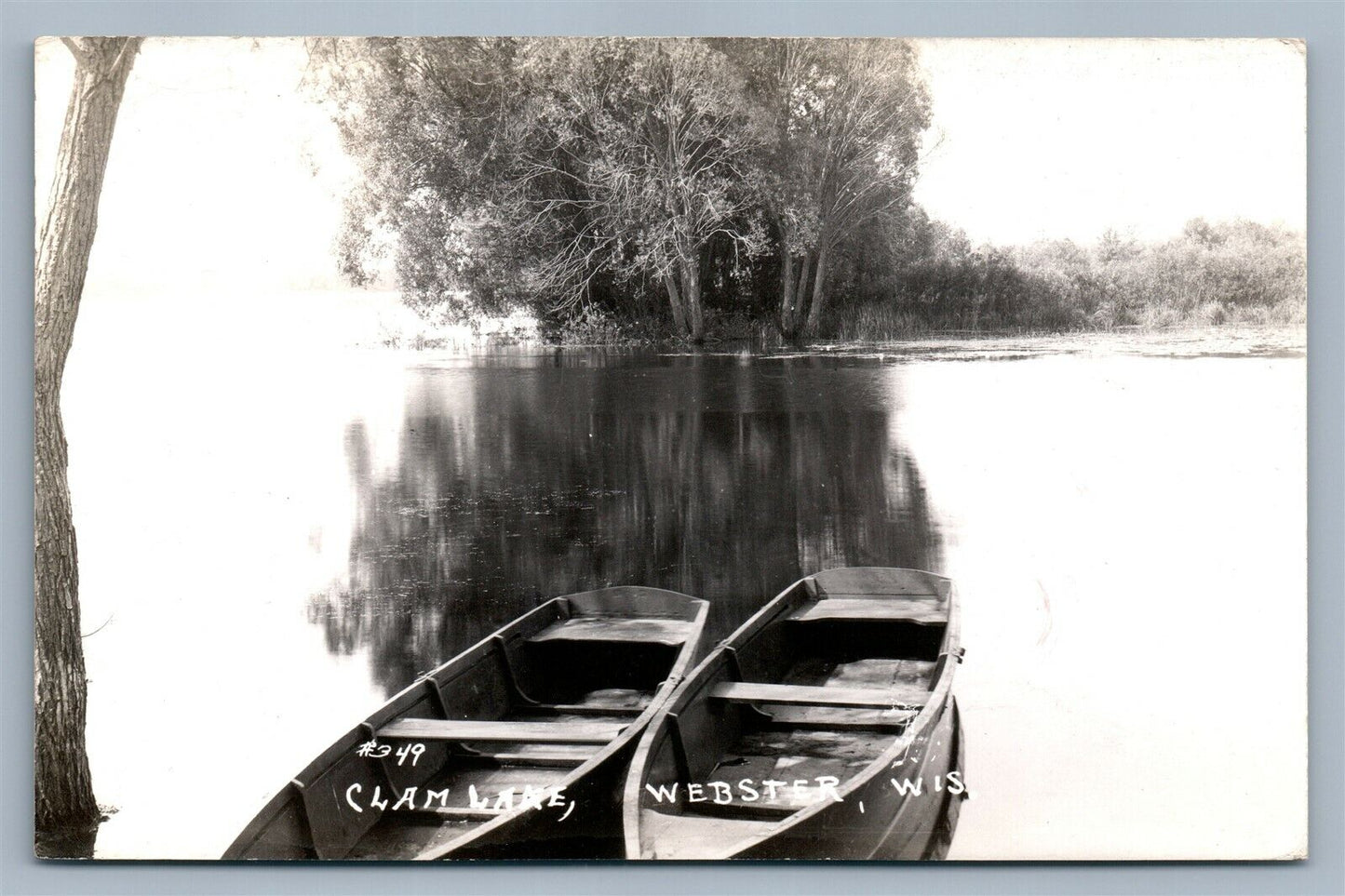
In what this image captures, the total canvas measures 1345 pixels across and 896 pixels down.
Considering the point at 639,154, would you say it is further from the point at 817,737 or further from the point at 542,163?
the point at 817,737

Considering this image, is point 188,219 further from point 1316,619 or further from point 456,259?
point 1316,619

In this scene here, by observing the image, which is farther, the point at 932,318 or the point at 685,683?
the point at 932,318

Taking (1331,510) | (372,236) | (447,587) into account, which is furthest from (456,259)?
(1331,510)

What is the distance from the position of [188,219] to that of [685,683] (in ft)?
5.62

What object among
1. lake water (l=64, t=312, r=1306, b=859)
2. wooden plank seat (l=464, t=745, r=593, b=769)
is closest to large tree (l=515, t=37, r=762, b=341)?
lake water (l=64, t=312, r=1306, b=859)

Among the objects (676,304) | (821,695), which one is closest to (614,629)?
(821,695)

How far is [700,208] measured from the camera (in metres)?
2.66

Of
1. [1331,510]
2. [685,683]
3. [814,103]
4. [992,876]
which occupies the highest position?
[814,103]

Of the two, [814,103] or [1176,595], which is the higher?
[814,103]

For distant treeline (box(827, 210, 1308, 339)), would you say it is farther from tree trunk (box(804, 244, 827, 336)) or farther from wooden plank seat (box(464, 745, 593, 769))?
wooden plank seat (box(464, 745, 593, 769))

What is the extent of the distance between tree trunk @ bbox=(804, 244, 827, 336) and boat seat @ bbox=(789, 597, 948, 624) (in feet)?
2.33

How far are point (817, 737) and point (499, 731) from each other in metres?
0.80

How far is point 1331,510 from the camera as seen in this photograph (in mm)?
2607

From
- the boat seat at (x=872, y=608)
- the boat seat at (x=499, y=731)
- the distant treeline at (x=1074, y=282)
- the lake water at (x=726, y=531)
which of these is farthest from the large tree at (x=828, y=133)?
the boat seat at (x=499, y=731)
